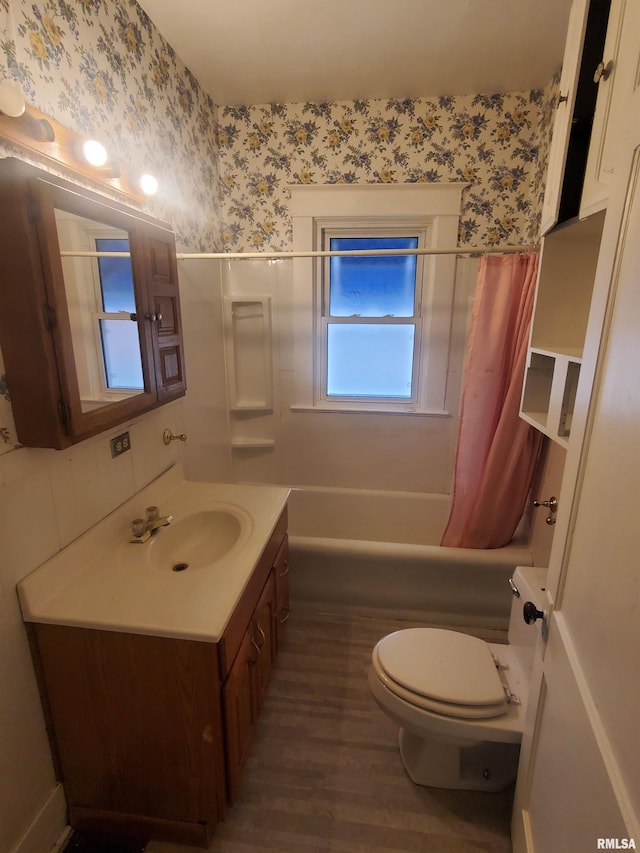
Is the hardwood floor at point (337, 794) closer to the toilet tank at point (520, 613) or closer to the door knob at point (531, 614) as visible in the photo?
the toilet tank at point (520, 613)

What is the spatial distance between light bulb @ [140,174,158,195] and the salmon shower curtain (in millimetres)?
1463

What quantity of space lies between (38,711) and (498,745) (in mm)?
1399

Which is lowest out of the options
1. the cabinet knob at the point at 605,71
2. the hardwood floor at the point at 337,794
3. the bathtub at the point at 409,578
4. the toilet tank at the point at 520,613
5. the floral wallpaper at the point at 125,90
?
the hardwood floor at the point at 337,794

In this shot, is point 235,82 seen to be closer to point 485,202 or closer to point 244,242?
point 244,242

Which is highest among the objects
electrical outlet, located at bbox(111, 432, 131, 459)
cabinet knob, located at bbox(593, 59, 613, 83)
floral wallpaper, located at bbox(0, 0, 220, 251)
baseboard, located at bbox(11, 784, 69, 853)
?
floral wallpaper, located at bbox(0, 0, 220, 251)

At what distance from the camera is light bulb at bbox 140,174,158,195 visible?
153 cm

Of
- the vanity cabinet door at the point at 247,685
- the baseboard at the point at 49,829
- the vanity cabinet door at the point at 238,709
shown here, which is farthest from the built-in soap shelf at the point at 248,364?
the baseboard at the point at 49,829

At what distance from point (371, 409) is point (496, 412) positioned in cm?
87

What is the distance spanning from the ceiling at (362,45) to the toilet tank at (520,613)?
2.02m

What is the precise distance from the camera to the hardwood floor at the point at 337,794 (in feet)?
4.14

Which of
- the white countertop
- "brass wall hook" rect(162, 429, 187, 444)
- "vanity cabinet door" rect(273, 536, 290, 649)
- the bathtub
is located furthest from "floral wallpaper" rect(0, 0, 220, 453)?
the bathtub

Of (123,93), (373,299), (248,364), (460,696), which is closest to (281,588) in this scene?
(460,696)

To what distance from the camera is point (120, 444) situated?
146 centimetres

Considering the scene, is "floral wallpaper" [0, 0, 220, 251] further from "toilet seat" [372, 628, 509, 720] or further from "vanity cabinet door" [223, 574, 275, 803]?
"toilet seat" [372, 628, 509, 720]
